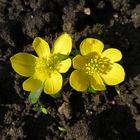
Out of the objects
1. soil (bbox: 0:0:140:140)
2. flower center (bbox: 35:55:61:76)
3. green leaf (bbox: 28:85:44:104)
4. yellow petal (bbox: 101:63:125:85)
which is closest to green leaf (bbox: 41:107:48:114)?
soil (bbox: 0:0:140:140)

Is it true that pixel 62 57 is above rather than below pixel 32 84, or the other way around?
above

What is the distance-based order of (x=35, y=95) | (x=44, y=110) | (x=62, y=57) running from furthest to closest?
(x=44, y=110), (x=35, y=95), (x=62, y=57)

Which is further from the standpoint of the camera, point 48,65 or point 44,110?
point 44,110

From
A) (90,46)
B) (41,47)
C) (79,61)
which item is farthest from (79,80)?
(41,47)

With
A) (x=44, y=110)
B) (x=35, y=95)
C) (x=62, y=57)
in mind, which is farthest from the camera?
(x=44, y=110)

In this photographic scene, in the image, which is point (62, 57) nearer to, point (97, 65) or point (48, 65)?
point (48, 65)

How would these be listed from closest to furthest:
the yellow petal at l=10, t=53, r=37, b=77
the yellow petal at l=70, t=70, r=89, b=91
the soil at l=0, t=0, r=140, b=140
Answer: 1. the yellow petal at l=70, t=70, r=89, b=91
2. the yellow petal at l=10, t=53, r=37, b=77
3. the soil at l=0, t=0, r=140, b=140

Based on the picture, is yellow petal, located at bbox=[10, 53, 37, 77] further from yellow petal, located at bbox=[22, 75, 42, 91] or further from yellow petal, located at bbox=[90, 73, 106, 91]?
yellow petal, located at bbox=[90, 73, 106, 91]
